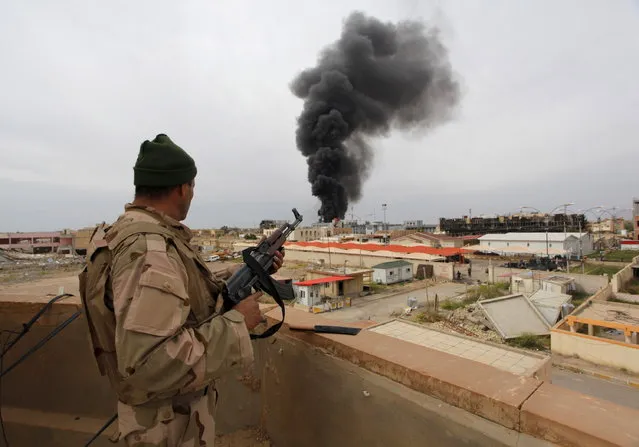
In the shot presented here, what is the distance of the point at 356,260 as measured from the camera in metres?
28.3

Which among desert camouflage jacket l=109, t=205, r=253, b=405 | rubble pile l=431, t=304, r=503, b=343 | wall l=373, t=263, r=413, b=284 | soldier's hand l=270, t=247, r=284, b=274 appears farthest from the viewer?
wall l=373, t=263, r=413, b=284

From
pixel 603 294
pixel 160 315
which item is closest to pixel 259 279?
pixel 160 315

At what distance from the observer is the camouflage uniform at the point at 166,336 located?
93cm

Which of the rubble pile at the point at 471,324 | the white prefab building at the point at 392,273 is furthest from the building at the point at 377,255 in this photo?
the rubble pile at the point at 471,324

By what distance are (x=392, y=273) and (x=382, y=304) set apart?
552 centimetres

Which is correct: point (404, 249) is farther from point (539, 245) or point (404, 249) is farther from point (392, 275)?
point (539, 245)

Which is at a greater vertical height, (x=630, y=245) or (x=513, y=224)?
Answer: (x=513, y=224)

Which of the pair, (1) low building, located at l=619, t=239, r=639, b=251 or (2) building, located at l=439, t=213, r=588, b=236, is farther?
(2) building, located at l=439, t=213, r=588, b=236

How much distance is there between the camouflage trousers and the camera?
1.11 m

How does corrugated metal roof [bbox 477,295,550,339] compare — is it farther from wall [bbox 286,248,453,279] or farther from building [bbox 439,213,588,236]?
building [bbox 439,213,588,236]

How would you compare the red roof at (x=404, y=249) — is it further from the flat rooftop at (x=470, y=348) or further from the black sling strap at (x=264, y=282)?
the black sling strap at (x=264, y=282)

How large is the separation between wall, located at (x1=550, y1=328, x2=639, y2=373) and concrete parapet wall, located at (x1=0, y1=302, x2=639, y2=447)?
10448mm

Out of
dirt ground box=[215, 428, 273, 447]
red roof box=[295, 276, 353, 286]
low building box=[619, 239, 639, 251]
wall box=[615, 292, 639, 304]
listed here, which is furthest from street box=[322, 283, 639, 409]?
low building box=[619, 239, 639, 251]

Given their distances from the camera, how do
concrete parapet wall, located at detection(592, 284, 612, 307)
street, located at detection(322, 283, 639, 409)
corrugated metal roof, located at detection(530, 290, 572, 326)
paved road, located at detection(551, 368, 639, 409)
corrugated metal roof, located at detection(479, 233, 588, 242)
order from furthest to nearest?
corrugated metal roof, located at detection(479, 233, 588, 242)
concrete parapet wall, located at detection(592, 284, 612, 307)
corrugated metal roof, located at detection(530, 290, 572, 326)
street, located at detection(322, 283, 639, 409)
paved road, located at detection(551, 368, 639, 409)
